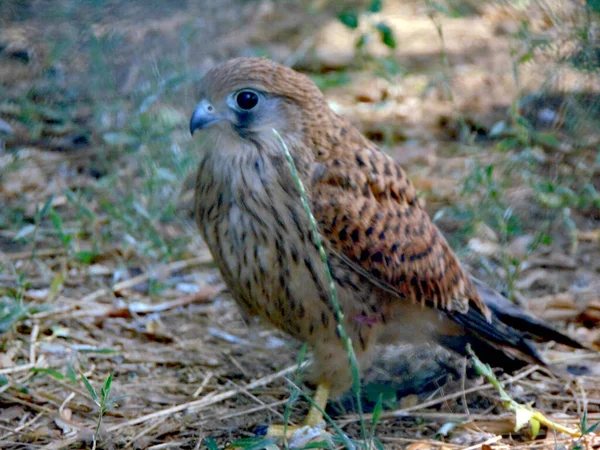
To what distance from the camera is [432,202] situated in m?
4.35

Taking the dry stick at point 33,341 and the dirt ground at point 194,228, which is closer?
the dirt ground at point 194,228

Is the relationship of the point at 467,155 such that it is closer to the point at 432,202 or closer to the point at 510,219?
the point at 432,202

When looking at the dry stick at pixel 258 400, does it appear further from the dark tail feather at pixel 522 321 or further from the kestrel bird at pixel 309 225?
the dark tail feather at pixel 522 321

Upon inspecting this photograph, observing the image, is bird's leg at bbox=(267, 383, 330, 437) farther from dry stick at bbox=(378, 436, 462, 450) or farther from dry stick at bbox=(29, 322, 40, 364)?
dry stick at bbox=(29, 322, 40, 364)

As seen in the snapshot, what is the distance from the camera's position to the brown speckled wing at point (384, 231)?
279cm

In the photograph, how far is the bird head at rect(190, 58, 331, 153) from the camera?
278 cm

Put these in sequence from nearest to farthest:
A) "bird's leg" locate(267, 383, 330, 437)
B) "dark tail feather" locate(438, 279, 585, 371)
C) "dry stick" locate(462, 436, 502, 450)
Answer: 1. "dry stick" locate(462, 436, 502, 450)
2. "bird's leg" locate(267, 383, 330, 437)
3. "dark tail feather" locate(438, 279, 585, 371)

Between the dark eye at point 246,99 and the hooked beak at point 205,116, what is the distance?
0.27 ft

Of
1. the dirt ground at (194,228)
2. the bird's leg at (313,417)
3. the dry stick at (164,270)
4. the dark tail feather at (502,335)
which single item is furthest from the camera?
the dry stick at (164,270)

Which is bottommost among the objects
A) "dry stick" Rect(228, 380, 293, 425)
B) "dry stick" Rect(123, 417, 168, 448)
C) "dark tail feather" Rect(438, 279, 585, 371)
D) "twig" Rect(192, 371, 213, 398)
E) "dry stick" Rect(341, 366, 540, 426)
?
"dry stick" Rect(341, 366, 540, 426)

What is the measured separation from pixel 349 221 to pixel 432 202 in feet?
5.40

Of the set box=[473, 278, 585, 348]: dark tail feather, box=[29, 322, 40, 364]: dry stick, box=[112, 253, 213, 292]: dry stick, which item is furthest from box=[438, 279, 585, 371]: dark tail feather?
box=[29, 322, 40, 364]: dry stick

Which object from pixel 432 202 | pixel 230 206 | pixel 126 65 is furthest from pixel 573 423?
pixel 126 65

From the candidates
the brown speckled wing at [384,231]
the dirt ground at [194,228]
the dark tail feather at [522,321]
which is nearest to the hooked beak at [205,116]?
the brown speckled wing at [384,231]
